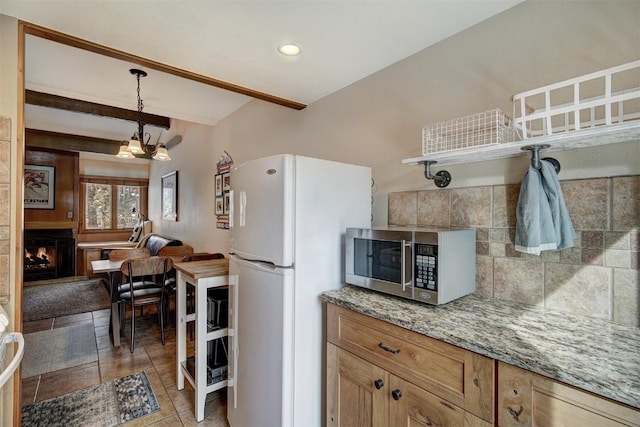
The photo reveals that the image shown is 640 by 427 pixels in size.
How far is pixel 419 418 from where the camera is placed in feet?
3.68

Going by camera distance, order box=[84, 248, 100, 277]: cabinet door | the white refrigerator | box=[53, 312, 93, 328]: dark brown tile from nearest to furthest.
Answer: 1. the white refrigerator
2. box=[53, 312, 93, 328]: dark brown tile
3. box=[84, 248, 100, 277]: cabinet door

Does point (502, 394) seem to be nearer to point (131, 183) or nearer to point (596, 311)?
point (596, 311)

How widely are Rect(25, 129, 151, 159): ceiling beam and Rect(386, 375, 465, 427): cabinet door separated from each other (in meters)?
6.60

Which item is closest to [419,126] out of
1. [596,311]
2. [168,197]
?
[596,311]

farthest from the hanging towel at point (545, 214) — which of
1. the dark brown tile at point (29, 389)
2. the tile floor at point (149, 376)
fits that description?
the dark brown tile at point (29, 389)

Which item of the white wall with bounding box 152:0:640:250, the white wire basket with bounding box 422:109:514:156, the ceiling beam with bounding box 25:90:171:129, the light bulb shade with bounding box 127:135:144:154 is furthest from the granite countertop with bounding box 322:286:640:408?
the ceiling beam with bounding box 25:90:171:129

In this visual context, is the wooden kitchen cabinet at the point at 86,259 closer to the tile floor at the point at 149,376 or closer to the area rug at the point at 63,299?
the area rug at the point at 63,299

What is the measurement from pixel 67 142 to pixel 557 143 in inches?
275

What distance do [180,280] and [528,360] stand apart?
221 cm

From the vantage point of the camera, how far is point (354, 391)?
4.54ft

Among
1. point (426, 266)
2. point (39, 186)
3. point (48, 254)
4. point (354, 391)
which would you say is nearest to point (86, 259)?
point (48, 254)

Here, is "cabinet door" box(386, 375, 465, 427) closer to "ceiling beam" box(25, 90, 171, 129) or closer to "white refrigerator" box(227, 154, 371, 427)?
"white refrigerator" box(227, 154, 371, 427)

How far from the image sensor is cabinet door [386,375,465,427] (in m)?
1.03

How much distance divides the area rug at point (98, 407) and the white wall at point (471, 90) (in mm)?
2043
